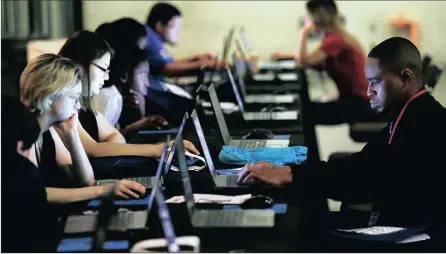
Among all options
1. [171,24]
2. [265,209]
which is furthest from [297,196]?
[171,24]

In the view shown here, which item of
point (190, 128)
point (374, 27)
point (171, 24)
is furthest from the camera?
point (374, 27)

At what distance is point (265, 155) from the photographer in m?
3.16

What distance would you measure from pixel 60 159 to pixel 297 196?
34.2 inches

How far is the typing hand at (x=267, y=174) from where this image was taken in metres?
2.74

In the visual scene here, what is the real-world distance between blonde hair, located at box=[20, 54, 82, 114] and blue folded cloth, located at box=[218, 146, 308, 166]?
689 mm

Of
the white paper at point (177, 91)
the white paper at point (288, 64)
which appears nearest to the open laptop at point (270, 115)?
the white paper at point (177, 91)

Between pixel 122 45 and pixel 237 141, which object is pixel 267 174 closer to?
pixel 237 141

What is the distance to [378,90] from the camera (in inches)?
111

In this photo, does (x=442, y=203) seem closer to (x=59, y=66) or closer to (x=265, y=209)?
(x=265, y=209)

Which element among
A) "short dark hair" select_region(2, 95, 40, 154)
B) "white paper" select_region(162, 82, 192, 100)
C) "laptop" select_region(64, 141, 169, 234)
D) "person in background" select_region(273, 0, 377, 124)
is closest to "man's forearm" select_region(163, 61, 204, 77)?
"person in background" select_region(273, 0, 377, 124)

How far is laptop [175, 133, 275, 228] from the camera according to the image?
233cm

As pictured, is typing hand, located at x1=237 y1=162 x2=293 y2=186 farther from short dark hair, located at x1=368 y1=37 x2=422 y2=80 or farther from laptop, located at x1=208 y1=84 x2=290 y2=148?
laptop, located at x1=208 y1=84 x2=290 y2=148

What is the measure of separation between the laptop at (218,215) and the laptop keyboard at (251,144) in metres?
1.03

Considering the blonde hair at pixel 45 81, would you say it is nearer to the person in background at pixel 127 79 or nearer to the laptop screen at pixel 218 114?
the laptop screen at pixel 218 114
